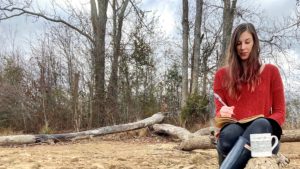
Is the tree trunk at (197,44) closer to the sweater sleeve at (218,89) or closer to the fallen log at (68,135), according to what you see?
the fallen log at (68,135)

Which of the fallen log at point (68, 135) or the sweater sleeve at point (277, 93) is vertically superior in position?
the sweater sleeve at point (277, 93)

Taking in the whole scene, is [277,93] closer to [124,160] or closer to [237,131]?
[237,131]

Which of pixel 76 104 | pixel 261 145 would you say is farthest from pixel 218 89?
pixel 76 104

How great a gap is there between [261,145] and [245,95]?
0.39 metres

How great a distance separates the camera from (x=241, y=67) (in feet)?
10.8

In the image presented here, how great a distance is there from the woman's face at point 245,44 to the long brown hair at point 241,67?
Answer: 2cm

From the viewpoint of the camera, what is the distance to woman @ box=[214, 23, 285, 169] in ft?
10.3

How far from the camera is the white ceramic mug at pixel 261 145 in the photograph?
9.77 feet

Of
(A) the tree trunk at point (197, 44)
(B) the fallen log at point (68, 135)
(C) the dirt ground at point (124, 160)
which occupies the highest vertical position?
(A) the tree trunk at point (197, 44)

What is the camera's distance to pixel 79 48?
15.7 meters

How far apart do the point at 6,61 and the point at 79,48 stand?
3.41m

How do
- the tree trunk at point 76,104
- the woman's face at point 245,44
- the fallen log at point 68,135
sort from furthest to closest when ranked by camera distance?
1. the tree trunk at point 76,104
2. the fallen log at point 68,135
3. the woman's face at point 245,44

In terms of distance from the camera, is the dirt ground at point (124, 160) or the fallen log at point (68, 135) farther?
the fallen log at point (68, 135)

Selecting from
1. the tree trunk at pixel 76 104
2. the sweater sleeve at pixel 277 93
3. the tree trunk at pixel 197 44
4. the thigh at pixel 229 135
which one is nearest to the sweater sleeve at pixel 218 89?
the thigh at pixel 229 135
